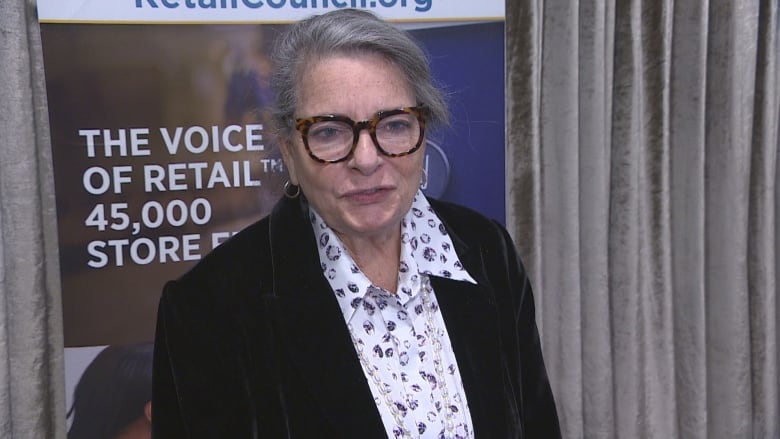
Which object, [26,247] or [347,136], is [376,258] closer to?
[347,136]

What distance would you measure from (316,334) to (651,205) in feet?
4.98

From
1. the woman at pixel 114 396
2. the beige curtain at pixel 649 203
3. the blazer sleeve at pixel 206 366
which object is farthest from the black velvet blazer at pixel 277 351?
the beige curtain at pixel 649 203

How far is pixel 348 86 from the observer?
1170 millimetres

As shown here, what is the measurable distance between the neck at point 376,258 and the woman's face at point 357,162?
0.06 m

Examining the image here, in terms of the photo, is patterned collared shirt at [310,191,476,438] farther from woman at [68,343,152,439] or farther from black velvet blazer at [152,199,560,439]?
woman at [68,343,152,439]

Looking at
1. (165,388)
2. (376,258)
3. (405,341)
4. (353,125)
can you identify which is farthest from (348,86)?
(165,388)

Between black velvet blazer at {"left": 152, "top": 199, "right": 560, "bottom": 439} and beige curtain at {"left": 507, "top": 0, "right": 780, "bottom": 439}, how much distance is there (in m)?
1.05

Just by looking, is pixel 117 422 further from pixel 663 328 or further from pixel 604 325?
pixel 663 328

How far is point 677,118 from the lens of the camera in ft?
7.80

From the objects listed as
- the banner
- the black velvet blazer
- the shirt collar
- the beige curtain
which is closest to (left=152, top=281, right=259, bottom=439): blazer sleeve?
the black velvet blazer

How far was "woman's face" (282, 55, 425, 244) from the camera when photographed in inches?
46.1

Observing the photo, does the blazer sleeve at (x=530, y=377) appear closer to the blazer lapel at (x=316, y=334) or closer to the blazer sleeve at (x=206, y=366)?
the blazer lapel at (x=316, y=334)

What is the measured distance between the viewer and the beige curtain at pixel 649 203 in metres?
2.26

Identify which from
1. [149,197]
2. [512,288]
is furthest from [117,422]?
[512,288]
